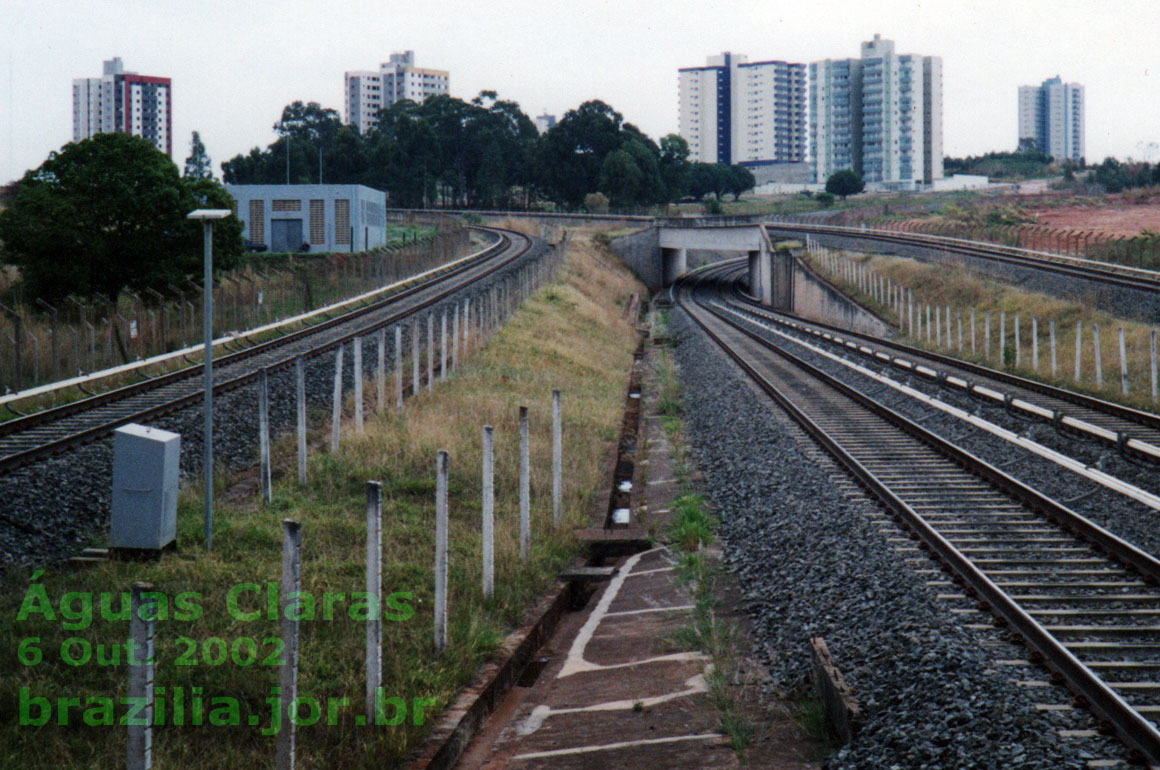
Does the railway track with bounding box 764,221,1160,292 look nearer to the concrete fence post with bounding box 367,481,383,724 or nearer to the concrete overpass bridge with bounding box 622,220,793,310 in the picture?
the concrete overpass bridge with bounding box 622,220,793,310

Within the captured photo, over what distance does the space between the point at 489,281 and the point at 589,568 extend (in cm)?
3552

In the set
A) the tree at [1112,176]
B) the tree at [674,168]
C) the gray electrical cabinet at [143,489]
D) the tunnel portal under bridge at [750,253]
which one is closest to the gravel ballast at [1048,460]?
the gray electrical cabinet at [143,489]

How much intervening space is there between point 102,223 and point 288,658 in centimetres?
3777

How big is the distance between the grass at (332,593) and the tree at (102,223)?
2520 cm

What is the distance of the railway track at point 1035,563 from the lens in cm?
707

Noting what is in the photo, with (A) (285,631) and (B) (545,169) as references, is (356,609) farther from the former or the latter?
(B) (545,169)

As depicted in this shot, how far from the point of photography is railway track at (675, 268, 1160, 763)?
7074 millimetres

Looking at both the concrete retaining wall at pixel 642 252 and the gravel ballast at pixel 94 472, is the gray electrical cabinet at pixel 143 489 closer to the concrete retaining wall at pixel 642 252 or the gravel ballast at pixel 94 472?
the gravel ballast at pixel 94 472

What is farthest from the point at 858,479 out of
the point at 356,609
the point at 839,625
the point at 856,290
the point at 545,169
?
the point at 545,169

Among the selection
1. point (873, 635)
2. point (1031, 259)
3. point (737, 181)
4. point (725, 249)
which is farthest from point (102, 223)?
point (737, 181)

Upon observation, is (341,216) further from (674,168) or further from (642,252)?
(674,168)

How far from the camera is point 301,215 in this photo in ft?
250

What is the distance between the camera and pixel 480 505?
512 inches

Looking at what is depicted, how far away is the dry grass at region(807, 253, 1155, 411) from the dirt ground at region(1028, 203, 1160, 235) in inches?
1057
